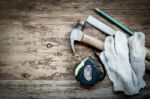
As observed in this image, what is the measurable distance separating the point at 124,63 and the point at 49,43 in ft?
1.36

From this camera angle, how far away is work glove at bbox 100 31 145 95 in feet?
4.03

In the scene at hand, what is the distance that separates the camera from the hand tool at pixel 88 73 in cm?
125

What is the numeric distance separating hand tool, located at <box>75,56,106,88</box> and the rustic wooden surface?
39mm

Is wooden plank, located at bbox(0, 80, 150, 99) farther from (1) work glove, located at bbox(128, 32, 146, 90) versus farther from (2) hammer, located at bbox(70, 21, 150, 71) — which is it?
(2) hammer, located at bbox(70, 21, 150, 71)

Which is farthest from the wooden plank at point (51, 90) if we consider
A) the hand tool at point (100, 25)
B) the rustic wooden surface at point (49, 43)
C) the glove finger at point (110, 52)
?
the hand tool at point (100, 25)

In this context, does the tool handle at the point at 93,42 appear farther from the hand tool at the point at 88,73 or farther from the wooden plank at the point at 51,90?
the wooden plank at the point at 51,90

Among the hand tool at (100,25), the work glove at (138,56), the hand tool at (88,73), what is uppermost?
the hand tool at (100,25)

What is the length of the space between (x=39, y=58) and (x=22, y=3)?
36 centimetres

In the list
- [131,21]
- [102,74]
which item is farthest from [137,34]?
[102,74]

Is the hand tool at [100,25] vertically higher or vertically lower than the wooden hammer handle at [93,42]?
higher

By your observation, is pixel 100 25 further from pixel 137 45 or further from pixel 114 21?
pixel 137 45

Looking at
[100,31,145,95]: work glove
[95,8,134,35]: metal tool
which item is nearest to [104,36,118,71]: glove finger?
[100,31,145,95]: work glove

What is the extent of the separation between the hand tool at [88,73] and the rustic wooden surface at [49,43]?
0.04 m

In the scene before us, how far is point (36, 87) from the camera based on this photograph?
1277mm
